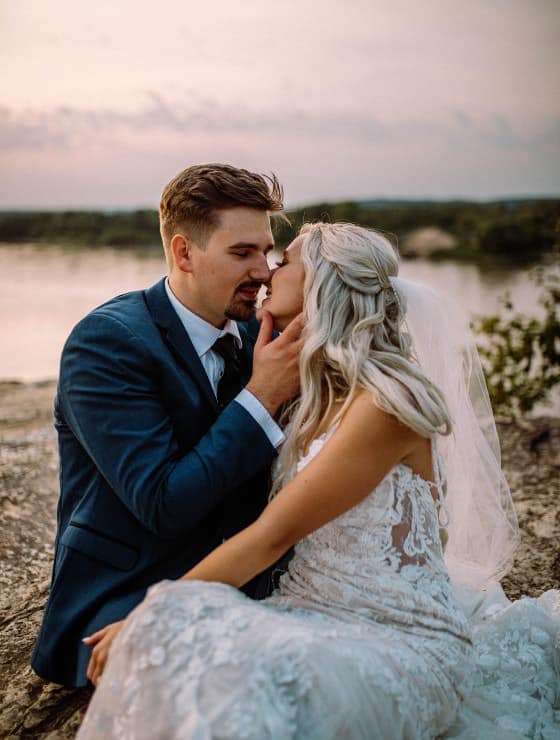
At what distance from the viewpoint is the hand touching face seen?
271 centimetres

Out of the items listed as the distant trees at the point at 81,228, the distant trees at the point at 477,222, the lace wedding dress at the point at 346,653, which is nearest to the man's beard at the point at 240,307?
the lace wedding dress at the point at 346,653

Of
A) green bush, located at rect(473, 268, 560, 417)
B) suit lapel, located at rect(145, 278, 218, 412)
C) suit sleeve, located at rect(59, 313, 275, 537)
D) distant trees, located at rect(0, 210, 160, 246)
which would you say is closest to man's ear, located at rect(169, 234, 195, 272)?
suit lapel, located at rect(145, 278, 218, 412)

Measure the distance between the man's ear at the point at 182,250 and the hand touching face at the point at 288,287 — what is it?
16.0 inches

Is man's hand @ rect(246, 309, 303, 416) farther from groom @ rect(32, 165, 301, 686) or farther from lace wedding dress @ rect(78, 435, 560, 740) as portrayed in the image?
lace wedding dress @ rect(78, 435, 560, 740)

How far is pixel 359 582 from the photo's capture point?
2.34 metres

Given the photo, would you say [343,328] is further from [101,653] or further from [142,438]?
[101,653]

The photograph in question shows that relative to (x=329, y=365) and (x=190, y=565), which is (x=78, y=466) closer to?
(x=190, y=565)

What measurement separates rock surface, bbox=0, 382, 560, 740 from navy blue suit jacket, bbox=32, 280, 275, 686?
5.9 inches

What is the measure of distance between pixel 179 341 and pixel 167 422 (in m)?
0.36

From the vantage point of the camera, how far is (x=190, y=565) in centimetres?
265

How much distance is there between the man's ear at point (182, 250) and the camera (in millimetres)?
2984

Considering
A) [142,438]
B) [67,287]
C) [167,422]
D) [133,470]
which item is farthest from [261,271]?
[67,287]

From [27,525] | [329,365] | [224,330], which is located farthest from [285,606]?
[27,525]

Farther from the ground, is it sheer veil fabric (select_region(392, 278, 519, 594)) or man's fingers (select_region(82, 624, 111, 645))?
sheer veil fabric (select_region(392, 278, 519, 594))
